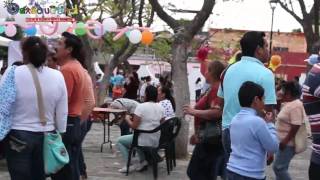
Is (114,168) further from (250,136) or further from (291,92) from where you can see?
(250,136)

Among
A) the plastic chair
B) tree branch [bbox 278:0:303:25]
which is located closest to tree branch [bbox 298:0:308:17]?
tree branch [bbox 278:0:303:25]

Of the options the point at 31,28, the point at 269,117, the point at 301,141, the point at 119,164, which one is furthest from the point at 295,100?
the point at 31,28

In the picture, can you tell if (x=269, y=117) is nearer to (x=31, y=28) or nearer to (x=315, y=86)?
(x=315, y=86)

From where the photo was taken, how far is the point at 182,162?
10484mm

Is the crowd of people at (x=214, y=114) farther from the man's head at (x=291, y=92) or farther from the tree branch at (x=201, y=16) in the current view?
the tree branch at (x=201, y=16)

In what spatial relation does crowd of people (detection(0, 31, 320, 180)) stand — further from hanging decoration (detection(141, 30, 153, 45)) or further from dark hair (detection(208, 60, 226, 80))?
hanging decoration (detection(141, 30, 153, 45))

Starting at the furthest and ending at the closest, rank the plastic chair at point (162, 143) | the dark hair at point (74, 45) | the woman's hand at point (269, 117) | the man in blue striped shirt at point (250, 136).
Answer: the plastic chair at point (162, 143), the dark hair at point (74, 45), the woman's hand at point (269, 117), the man in blue striped shirt at point (250, 136)

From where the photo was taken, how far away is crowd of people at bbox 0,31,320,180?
14.4 ft

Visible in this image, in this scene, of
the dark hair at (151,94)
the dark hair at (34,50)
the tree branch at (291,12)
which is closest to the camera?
the dark hair at (34,50)

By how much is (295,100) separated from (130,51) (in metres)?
16.9

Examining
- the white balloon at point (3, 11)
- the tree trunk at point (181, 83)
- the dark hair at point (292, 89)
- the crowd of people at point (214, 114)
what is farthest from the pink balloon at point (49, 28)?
the dark hair at point (292, 89)

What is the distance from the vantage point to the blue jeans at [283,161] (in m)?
6.87

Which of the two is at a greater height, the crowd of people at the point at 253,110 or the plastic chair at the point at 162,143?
the crowd of people at the point at 253,110

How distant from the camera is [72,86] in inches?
236
